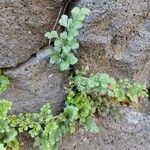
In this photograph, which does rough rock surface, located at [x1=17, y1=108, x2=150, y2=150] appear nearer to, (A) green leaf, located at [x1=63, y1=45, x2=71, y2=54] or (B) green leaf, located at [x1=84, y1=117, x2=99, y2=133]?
(B) green leaf, located at [x1=84, y1=117, x2=99, y2=133]

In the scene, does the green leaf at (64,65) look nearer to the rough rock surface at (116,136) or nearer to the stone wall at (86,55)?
the stone wall at (86,55)

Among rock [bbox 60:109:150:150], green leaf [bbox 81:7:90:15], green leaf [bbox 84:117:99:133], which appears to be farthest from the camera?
rock [bbox 60:109:150:150]

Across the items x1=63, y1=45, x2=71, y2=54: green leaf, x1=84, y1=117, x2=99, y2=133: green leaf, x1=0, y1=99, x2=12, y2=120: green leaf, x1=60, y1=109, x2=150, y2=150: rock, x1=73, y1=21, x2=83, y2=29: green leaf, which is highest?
x1=73, y1=21, x2=83, y2=29: green leaf

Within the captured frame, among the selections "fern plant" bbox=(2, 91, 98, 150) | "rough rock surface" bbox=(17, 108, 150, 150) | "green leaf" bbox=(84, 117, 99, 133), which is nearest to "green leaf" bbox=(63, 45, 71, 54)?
"fern plant" bbox=(2, 91, 98, 150)

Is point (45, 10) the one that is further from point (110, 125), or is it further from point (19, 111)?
point (110, 125)

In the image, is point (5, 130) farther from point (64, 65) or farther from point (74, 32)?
point (74, 32)

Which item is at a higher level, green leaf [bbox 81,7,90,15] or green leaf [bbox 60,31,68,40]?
green leaf [bbox 81,7,90,15]

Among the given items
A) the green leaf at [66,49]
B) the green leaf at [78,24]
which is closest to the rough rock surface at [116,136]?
the green leaf at [66,49]
